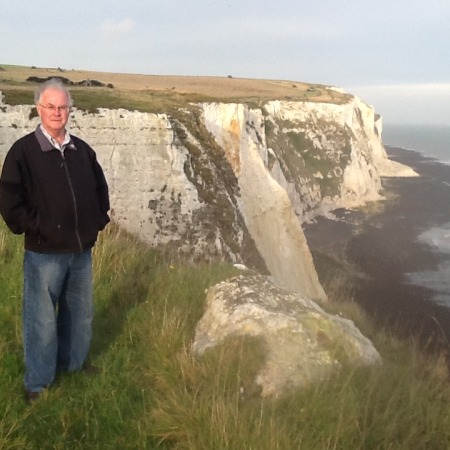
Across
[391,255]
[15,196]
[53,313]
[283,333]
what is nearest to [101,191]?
[15,196]

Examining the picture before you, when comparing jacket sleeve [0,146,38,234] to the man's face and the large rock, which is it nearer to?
the man's face

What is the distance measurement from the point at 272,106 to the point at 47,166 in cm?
4434

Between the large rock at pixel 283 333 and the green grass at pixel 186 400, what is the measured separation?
150 mm

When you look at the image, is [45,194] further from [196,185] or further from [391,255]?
[391,255]

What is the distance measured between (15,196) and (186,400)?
5.99ft

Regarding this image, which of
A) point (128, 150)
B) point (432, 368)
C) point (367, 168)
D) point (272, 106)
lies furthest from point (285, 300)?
point (367, 168)

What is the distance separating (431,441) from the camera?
3.68 m

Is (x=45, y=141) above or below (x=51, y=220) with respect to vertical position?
above

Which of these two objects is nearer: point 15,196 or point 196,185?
point 15,196

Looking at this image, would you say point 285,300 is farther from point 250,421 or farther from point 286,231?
point 286,231

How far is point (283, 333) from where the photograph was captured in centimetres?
473

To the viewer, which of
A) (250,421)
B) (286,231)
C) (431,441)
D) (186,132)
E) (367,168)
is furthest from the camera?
(367,168)

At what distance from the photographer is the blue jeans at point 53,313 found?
3902mm

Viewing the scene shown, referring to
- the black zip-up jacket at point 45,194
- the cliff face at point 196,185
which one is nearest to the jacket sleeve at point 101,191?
the black zip-up jacket at point 45,194
